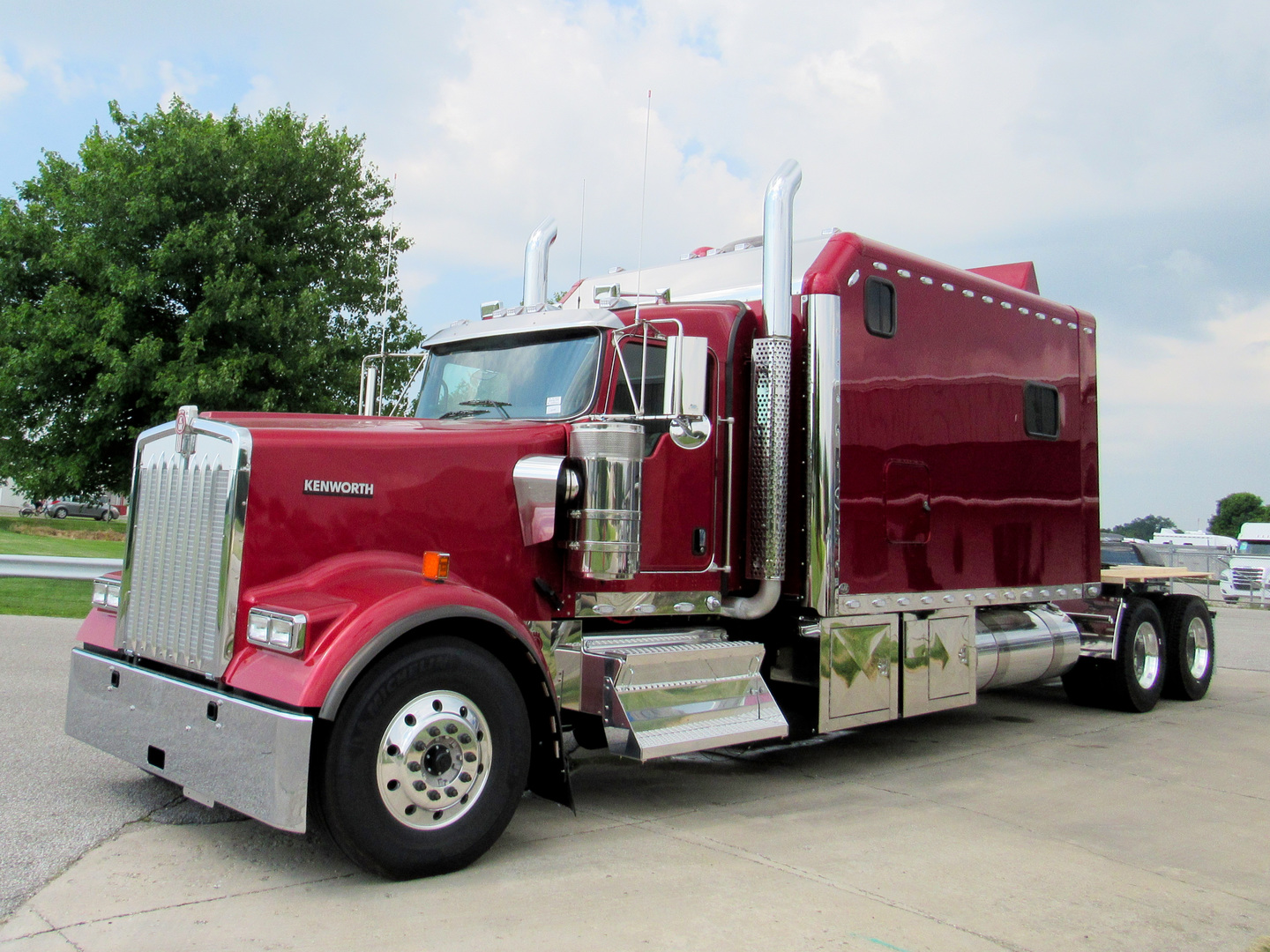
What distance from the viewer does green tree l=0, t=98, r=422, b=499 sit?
658 inches

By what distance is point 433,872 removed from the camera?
4.27 m

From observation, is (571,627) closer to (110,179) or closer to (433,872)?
(433,872)

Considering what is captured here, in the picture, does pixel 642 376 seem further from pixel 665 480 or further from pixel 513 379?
pixel 513 379

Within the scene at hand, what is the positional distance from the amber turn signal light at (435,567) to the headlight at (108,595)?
Result: 1768mm

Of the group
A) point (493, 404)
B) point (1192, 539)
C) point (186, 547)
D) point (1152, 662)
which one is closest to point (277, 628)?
point (186, 547)

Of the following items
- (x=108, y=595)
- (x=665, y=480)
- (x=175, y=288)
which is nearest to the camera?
(x=108, y=595)

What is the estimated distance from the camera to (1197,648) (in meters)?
10.1

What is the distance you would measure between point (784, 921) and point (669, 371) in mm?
2550

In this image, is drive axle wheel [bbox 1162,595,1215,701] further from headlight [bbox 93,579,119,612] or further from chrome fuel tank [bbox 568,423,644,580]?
headlight [bbox 93,579,119,612]

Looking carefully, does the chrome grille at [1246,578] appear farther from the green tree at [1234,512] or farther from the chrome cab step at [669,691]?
the green tree at [1234,512]

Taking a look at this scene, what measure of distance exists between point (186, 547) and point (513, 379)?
2005 mm

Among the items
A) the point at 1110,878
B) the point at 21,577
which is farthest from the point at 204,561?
the point at 21,577

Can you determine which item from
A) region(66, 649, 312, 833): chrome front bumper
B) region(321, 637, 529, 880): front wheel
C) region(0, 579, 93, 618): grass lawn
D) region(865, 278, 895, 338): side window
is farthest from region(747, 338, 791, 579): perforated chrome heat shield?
region(0, 579, 93, 618): grass lawn

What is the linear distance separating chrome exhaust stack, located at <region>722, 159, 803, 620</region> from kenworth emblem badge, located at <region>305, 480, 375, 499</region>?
7.87ft
